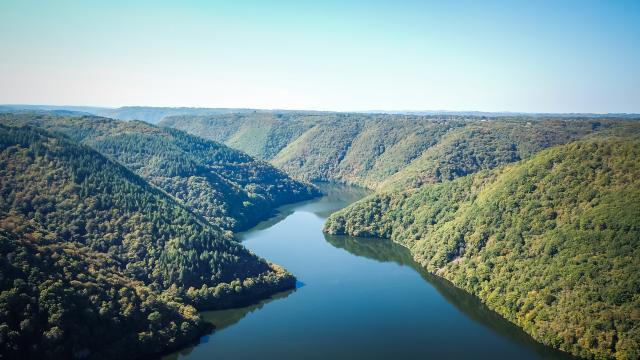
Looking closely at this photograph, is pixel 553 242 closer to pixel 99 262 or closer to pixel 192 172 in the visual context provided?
pixel 99 262

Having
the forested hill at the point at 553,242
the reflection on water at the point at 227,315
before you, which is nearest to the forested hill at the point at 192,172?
the forested hill at the point at 553,242

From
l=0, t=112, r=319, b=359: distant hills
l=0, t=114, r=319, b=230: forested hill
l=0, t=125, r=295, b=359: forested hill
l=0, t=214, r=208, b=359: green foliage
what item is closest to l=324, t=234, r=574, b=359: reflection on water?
l=0, t=112, r=319, b=359: distant hills

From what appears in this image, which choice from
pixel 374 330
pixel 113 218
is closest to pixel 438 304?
pixel 374 330

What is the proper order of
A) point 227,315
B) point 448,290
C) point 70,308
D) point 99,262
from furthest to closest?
point 448,290, point 227,315, point 99,262, point 70,308

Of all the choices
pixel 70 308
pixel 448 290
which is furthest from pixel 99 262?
pixel 448 290

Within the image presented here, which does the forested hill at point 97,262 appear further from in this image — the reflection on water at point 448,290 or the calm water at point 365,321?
the reflection on water at point 448,290
